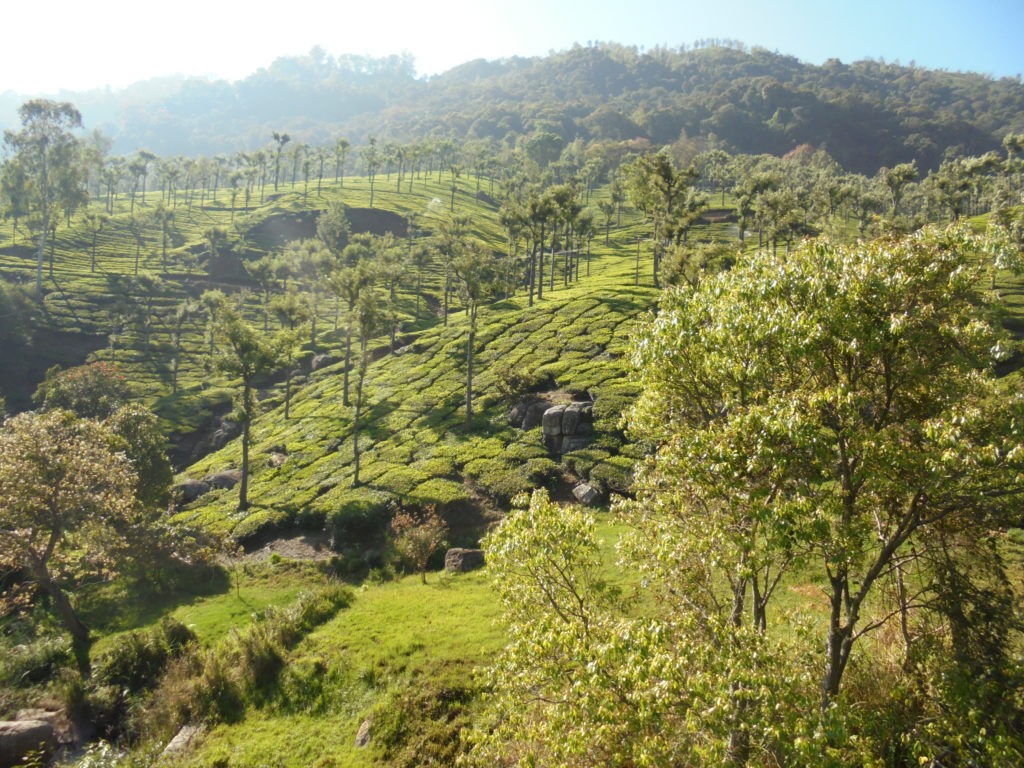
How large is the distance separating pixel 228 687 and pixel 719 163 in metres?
171

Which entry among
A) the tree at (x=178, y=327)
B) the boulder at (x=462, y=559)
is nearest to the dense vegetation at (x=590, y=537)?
the boulder at (x=462, y=559)

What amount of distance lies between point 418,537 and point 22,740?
17809mm

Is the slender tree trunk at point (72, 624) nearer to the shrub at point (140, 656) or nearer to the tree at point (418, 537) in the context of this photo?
the shrub at point (140, 656)

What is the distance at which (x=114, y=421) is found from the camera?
124 feet

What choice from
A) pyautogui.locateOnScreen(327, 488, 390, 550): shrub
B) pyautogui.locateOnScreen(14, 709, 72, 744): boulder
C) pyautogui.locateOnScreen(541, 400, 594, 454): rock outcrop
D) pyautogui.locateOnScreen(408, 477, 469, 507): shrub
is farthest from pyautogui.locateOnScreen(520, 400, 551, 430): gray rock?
pyautogui.locateOnScreen(14, 709, 72, 744): boulder

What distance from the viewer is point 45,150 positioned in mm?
113188

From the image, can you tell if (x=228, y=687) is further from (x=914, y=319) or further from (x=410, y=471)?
(x=914, y=319)

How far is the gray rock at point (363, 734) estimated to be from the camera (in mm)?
18339

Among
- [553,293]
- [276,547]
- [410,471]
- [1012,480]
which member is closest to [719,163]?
[553,293]

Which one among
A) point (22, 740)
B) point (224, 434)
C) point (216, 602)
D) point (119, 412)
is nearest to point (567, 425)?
point (216, 602)

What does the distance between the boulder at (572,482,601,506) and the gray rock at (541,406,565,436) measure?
7340 millimetres

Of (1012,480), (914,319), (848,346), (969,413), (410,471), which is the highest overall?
(914,319)

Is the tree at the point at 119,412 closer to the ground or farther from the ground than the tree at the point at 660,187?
closer to the ground

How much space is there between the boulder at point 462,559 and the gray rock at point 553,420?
13222mm
